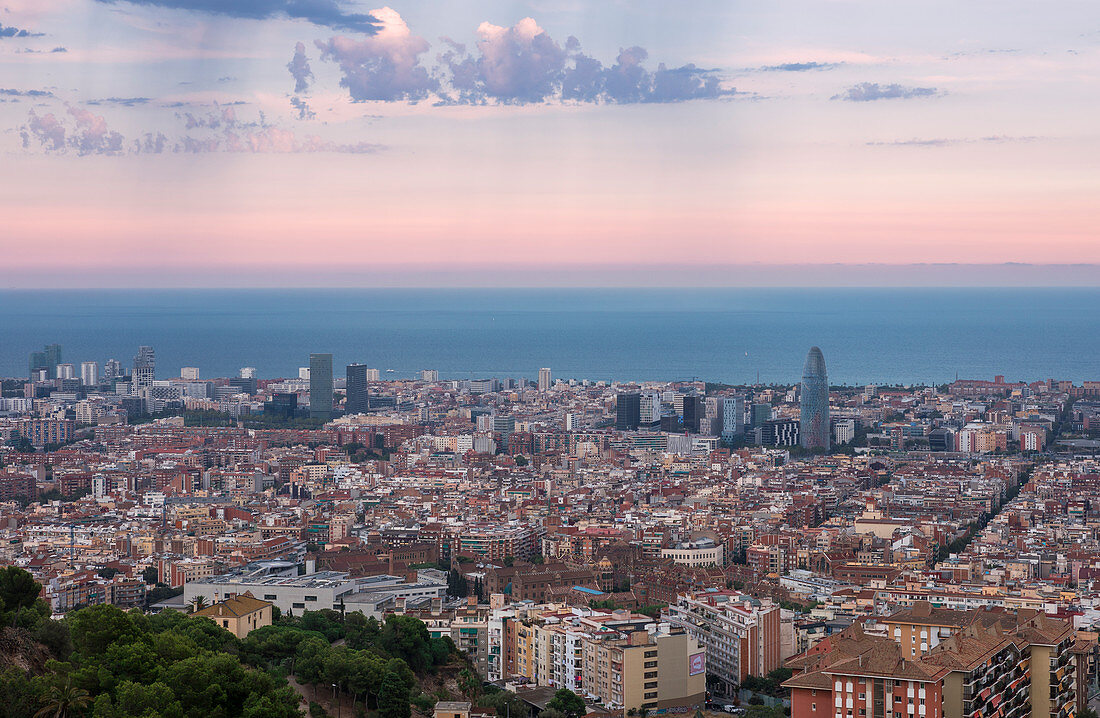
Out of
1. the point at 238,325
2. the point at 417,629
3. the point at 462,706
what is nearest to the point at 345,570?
the point at 417,629

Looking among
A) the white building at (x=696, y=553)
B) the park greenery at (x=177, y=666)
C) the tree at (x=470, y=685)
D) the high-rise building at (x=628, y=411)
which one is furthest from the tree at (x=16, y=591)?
the high-rise building at (x=628, y=411)

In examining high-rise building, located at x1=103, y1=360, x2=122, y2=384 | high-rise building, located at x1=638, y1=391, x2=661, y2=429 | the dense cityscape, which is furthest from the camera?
high-rise building, located at x1=103, y1=360, x2=122, y2=384

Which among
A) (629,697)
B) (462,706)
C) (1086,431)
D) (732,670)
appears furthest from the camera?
(1086,431)

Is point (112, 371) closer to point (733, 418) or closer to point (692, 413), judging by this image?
point (692, 413)

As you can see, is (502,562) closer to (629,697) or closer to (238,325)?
(629,697)

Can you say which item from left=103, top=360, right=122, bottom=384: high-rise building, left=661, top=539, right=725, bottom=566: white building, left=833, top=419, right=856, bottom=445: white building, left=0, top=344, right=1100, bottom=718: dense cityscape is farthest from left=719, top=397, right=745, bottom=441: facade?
left=103, top=360, right=122, bottom=384: high-rise building

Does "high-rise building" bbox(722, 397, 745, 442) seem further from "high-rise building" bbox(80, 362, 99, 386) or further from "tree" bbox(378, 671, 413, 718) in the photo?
"tree" bbox(378, 671, 413, 718)
